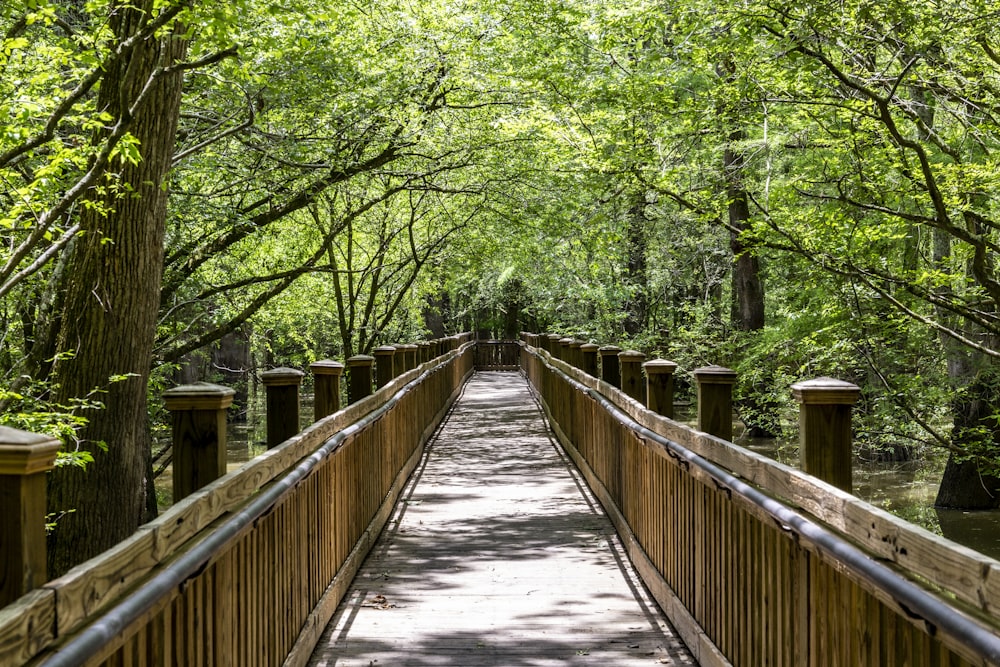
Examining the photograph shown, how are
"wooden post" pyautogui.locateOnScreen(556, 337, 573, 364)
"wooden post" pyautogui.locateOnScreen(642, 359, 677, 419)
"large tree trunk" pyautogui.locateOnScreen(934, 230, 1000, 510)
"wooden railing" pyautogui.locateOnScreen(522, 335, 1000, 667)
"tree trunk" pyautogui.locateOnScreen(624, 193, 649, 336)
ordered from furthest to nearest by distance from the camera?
"tree trunk" pyautogui.locateOnScreen(624, 193, 649, 336)
"wooden post" pyautogui.locateOnScreen(556, 337, 573, 364)
"large tree trunk" pyautogui.locateOnScreen(934, 230, 1000, 510)
"wooden post" pyautogui.locateOnScreen(642, 359, 677, 419)
"wooden railing" pyautogui.locateOnScreen(522, 335, 1000, 667)

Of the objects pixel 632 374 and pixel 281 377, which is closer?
pixel 281 377

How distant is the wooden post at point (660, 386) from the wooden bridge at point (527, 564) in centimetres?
2

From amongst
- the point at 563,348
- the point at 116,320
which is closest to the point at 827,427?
the point at 116,320

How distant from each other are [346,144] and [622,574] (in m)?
6.64

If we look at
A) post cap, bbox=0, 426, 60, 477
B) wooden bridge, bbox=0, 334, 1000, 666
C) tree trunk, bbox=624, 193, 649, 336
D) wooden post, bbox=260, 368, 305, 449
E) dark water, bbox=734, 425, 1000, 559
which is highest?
tree trunk, bbox=624, 193, 649, 336

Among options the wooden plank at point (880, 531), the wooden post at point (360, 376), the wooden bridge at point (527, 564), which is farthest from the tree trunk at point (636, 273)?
the wooden plank at point (880, 531)

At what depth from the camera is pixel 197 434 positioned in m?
3.62

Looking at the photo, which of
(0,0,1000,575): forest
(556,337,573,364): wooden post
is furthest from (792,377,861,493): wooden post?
(556,337,573,364): wooden post

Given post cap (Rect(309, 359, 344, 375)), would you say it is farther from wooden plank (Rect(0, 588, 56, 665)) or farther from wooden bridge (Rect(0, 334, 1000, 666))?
wooden plank (Rect(0, 588, 56, 665))

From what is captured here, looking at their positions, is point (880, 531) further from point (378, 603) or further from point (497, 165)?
point (497, 165)

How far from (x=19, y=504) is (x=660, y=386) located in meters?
5.00

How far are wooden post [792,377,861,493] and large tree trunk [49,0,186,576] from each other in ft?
15.4

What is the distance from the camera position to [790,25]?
8492mm

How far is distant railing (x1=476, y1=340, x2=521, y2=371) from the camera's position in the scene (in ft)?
127
